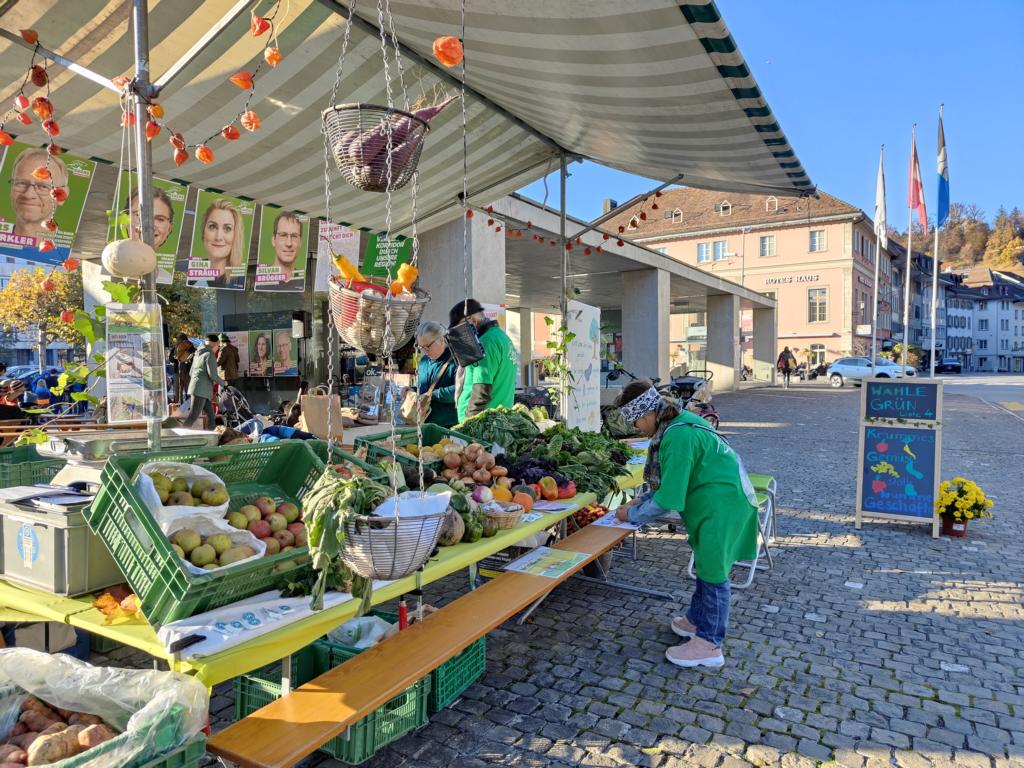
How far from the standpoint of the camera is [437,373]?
5.64m

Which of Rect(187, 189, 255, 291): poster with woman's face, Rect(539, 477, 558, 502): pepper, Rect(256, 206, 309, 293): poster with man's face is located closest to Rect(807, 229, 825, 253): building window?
Rect(256, 206, 309, 293): poster with man's face

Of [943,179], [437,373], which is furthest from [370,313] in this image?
[943,179]

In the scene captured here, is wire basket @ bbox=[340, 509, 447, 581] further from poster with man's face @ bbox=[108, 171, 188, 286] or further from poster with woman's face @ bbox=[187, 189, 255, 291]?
poster with woman's face @ bbox=[187, 189, 255, 291]

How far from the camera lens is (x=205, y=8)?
168 inches

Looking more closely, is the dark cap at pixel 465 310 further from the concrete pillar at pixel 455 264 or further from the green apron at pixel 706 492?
the concrete pillar at pixel 455 264

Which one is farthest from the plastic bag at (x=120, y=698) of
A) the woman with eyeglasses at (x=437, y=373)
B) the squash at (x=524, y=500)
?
the woman with eyeglasses at (x=437, y=373)

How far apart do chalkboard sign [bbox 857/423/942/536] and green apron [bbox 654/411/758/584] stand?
354cm

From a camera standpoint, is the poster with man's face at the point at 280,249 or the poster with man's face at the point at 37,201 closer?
the poster with man's face at the point at 37,201

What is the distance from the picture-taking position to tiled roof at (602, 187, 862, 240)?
1757 inches

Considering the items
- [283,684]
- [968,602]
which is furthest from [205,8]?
[968,602]

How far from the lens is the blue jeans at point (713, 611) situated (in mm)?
3744

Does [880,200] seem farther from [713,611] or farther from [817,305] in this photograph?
[817,305]

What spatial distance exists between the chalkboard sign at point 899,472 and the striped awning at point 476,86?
2612 mm

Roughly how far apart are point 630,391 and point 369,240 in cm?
612
